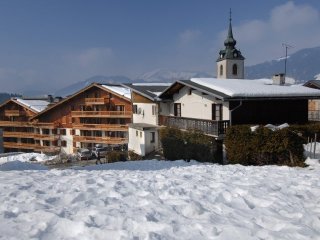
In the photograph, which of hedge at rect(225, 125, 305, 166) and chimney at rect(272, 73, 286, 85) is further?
chimney at rect(272, 73, 286, 85)

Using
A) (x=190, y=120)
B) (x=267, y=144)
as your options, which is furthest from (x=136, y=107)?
(x=267, y=144)

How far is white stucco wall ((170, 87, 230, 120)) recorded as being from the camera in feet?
74.1

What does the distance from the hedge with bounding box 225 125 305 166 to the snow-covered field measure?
4.73m

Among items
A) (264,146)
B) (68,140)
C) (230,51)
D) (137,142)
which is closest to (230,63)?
(230,51)

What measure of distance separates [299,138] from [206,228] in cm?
1038

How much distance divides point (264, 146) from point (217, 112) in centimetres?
813

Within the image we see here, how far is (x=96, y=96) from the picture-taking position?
166ft

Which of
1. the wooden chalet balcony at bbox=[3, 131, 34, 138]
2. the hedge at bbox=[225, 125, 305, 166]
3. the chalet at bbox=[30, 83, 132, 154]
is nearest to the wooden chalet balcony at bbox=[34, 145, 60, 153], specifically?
the chalet at bbox=[30, 83, 132, 154]

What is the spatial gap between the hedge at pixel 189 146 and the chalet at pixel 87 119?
24.2 m

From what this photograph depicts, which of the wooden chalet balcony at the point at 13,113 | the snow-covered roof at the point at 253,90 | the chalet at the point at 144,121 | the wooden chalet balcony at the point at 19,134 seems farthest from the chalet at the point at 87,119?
the snow-covered roof at the point at 253,90

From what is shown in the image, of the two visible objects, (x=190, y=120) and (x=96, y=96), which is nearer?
(x=190, y=120)

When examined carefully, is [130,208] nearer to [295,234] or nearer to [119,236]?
[119,236]

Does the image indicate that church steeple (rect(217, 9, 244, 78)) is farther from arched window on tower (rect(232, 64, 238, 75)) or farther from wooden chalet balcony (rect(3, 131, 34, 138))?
wooden chalet balcony (rect(3, 131, 34, 138))

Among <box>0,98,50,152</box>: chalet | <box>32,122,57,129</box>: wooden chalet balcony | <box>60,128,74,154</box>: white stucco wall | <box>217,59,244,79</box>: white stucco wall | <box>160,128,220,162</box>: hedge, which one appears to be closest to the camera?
<box>160,128,220,162</box>: hedge
